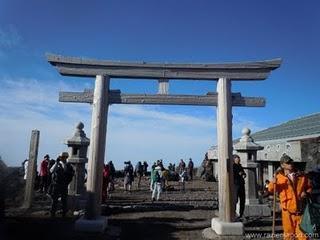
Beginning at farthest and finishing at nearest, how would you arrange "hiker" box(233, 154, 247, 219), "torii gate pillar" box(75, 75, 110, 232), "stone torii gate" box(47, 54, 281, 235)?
"hiker" box(233, 154, 247, 219) < "stone torii gate" box(47, 54, 281, 235) < "torii gate pillar" box(75, 75, 110, 232)

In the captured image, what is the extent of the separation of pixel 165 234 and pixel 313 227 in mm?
4754

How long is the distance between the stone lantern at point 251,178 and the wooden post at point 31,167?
8.06 metres

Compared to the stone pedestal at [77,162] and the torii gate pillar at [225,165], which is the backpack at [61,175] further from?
the torii gate pillar at [225,165]

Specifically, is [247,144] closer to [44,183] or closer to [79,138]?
[79,138]

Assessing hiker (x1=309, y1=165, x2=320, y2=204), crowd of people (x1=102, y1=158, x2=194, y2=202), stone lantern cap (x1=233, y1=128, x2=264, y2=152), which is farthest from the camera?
crowd of people (x1=102, y1=158, x2=194, y2=202)

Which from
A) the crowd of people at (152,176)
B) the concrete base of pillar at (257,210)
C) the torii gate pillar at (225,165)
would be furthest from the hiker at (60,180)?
the concrete base of pillar at (257,210)

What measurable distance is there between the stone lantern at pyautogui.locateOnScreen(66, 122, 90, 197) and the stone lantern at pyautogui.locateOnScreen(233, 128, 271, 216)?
6.34 metres

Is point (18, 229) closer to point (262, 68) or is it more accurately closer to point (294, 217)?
point (294, 217)

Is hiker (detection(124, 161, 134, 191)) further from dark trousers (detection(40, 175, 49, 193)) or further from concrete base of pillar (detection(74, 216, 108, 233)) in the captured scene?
concrete base of pillar (detection(74, 216, 108, 233))

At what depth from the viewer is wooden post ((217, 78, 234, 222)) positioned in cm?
1059

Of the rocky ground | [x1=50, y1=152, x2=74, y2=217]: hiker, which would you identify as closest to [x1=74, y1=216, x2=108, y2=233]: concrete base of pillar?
the rocky ground

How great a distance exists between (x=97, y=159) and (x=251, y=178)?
272 inches

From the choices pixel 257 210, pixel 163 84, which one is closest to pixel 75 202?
pixel 163 84

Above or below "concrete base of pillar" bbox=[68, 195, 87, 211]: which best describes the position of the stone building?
above
